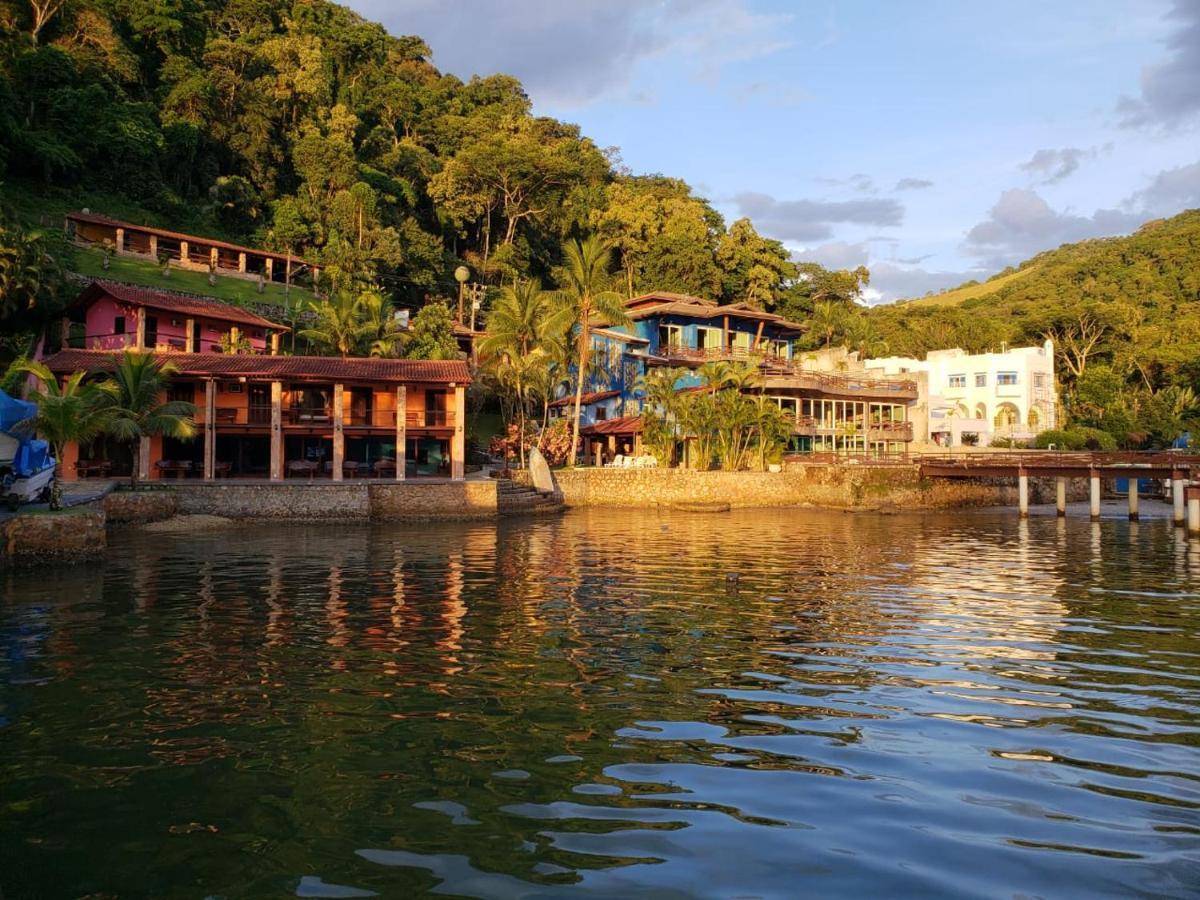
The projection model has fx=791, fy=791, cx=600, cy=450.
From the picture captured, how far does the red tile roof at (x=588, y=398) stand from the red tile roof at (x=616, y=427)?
67.6 inches

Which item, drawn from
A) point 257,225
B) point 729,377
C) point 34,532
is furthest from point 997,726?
point 257,225

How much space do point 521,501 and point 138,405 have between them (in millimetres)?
16174

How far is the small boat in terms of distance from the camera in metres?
22.0

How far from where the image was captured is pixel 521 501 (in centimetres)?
3731

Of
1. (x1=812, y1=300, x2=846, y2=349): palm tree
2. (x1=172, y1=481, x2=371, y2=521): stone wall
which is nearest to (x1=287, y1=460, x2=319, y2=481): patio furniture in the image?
(x1=172, y1=481, x2=371, y2=521): stone wall

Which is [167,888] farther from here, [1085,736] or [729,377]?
[729,377]

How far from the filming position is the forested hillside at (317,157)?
56188 millimetres

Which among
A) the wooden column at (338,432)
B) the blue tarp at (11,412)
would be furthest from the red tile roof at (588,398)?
the blue tarp at (11,412)

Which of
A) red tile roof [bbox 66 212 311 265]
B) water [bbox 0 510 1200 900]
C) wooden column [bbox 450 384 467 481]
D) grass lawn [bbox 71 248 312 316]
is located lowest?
water [bbox 0 510 1200 900]

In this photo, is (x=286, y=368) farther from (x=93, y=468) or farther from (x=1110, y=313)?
(x=1110, y=313)

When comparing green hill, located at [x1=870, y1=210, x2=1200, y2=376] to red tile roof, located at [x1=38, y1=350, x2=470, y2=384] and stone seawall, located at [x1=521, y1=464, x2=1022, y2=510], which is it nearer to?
stone seawall, located at [x1=521, y1=464, x2=1022, y2=510]

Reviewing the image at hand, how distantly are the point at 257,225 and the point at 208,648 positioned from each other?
62.9 m

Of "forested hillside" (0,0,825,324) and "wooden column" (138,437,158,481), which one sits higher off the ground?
"forested hillside" (0,0,825,324)

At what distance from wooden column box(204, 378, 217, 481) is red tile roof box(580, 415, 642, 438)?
2115cm
